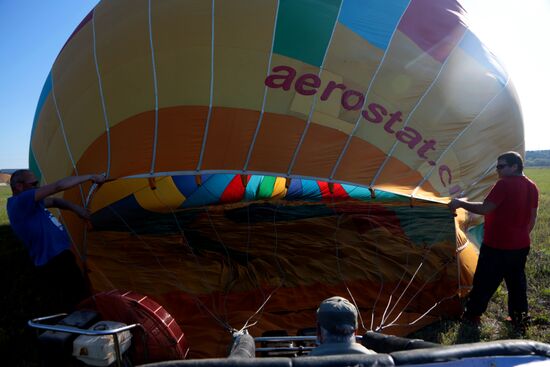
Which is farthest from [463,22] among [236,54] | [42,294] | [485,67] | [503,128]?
[42,294]

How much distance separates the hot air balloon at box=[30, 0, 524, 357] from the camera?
10.9ft

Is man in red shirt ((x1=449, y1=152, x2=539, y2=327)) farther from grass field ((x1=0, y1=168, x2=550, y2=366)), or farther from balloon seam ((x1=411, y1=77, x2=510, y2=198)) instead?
balloon seam ((x1=411, y1=77, x2=510, y2=198))

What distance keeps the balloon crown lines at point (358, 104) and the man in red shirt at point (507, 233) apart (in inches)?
18.3

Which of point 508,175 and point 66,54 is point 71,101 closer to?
point 66,54

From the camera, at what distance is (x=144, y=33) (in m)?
3.43

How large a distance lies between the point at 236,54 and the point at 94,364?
7.54 ft

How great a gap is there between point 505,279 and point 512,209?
0.52 m

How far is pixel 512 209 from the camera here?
314cm

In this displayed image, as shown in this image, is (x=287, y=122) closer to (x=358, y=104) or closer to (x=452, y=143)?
(x=358, y=104)

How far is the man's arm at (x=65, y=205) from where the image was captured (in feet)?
9.74

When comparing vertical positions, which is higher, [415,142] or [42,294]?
[415,142]

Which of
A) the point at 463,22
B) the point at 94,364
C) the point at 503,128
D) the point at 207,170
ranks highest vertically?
the point at 463,22

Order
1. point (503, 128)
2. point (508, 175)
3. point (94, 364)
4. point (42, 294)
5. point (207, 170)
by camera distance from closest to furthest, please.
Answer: point (94, 364) < point (508, 175) < point (207, 170) < point (42, 294) < point (503, 128)

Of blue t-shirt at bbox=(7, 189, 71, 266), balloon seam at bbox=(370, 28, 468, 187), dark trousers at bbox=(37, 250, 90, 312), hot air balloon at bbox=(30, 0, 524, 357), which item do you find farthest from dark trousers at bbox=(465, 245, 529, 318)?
blue t-shirt at bbox=(7, 189, 71, 266)
